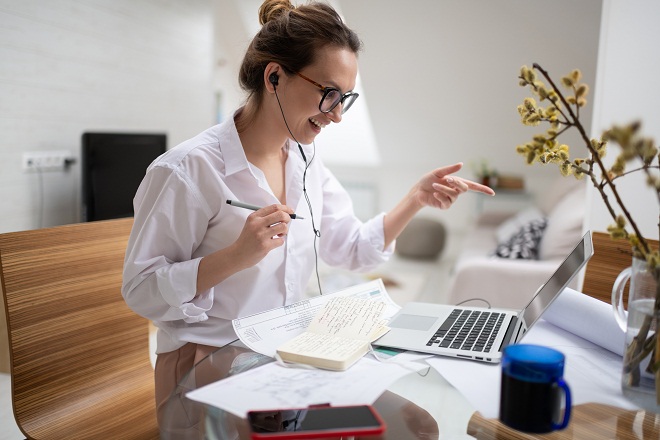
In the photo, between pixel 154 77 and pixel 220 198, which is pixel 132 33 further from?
pixel 220 198

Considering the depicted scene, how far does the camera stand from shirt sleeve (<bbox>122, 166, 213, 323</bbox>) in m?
1.21

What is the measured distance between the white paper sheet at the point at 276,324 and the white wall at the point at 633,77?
4.55ft

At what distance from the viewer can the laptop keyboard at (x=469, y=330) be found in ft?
3.41

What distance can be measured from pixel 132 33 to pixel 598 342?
3.34 meters

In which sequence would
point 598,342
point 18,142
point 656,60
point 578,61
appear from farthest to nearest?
point 578,61 → point 18,142 → point 656,60 → point 598,342

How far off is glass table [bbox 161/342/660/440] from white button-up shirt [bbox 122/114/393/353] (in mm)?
284

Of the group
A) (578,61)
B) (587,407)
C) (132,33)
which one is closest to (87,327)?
(587,407)

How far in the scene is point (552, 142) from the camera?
88cm

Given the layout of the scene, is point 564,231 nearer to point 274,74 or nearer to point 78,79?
point 274,74

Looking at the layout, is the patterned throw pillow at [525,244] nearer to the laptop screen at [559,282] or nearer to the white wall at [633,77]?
the white wall at [633,77]

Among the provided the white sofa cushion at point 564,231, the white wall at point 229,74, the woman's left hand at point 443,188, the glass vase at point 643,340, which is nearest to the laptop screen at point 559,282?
the glass vase at point 643,340

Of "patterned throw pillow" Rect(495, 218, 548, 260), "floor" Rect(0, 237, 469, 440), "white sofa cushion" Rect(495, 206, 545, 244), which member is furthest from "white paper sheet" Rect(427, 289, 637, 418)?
"white sofa cushion" Rect(495, 206, 545, 244)

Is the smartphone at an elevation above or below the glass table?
above

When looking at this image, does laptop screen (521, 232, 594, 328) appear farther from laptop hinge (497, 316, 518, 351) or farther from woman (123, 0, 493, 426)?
woman (123, 0, 493, 426)
